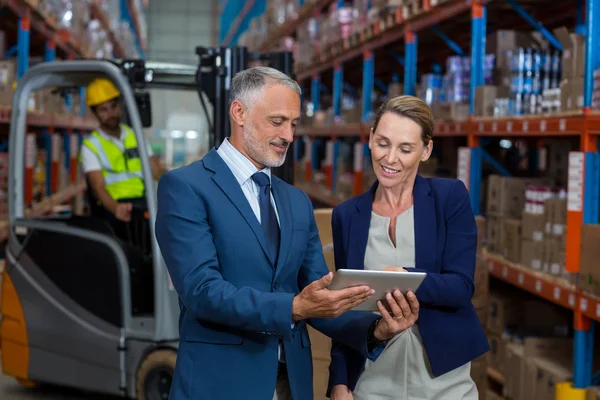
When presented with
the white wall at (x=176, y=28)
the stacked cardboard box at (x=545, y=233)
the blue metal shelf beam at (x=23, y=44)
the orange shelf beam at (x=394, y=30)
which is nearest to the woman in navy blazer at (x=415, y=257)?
the stacked cardboard box at (x=545, y=233)

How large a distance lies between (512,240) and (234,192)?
3728mm

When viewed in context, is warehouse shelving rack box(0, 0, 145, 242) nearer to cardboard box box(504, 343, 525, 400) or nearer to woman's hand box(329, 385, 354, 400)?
cardboard box box(504, 343, 525, 400)

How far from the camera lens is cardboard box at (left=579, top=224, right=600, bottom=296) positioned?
4.34 metres

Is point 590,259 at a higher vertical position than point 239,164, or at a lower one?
lower

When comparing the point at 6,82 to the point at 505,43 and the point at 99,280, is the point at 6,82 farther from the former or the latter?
the point at 505,43

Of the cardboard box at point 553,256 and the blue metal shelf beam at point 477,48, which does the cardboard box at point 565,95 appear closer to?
the cardboard box at point 553,256

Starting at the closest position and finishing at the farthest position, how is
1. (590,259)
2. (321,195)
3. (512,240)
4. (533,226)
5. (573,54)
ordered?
(590,259) → (573,54) → (533,226) → (512,240) → (321,195)

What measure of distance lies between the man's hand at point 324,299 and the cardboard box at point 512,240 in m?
3.60

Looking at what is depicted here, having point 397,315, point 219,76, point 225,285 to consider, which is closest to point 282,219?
point 225,285

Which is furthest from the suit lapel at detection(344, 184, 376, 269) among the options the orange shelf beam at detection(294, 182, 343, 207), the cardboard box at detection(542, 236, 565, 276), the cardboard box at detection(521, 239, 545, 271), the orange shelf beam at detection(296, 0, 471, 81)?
the orange shelf beam at detection(294, 182, 343, 207)

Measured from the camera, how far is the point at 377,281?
2182 mm

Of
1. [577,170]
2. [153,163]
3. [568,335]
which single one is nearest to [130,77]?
[153,163]

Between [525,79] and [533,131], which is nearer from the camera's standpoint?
[533,131]

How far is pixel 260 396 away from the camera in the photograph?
7.43 feet
